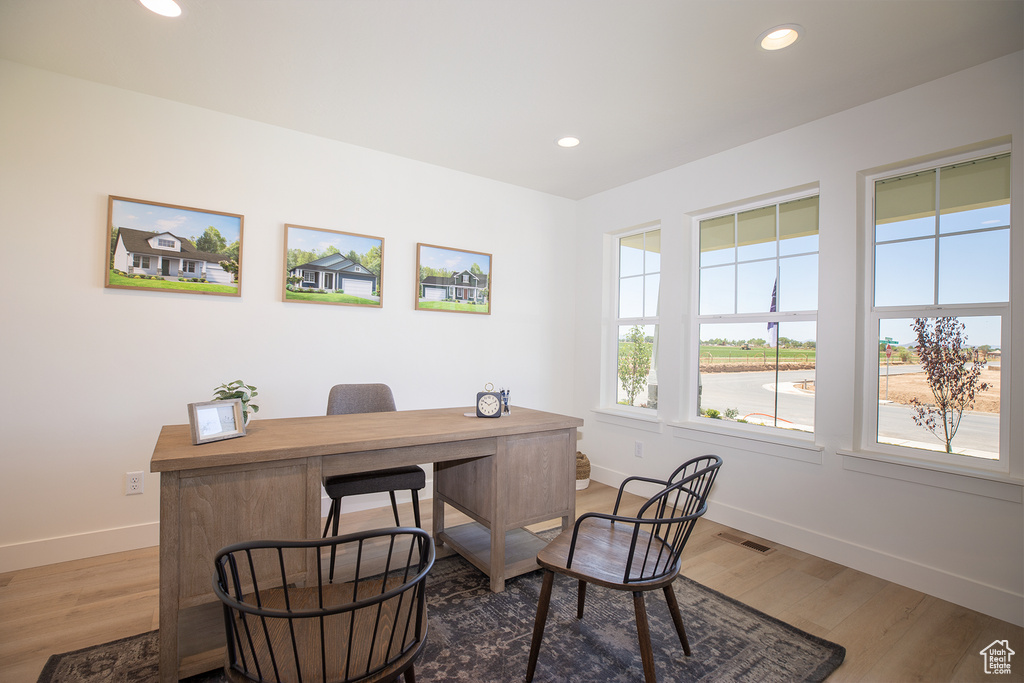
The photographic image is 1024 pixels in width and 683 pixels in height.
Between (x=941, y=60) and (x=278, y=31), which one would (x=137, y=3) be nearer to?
(x=278, y=31)

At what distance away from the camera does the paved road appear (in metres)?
2.44

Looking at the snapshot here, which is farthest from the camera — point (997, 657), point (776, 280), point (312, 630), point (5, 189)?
point (776, 280)

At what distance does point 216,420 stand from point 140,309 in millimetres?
1450

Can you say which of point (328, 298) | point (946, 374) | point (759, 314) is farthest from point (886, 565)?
point (328, 298)

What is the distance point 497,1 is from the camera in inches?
78.7

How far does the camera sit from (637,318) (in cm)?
424

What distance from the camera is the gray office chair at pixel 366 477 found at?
2.42 metres

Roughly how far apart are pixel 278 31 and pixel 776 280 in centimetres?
326

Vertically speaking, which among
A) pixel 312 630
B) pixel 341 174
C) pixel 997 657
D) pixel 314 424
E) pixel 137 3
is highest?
pixel 137 3

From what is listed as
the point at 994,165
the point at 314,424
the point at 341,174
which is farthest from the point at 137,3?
the point at 994,165

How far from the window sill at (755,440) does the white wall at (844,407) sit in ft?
0.04

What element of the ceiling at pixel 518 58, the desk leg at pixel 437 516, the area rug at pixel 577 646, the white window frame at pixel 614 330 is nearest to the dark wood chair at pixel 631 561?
the area rug at pixel 577 646

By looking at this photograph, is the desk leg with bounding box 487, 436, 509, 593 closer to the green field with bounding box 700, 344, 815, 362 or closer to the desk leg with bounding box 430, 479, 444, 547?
the desk leg with bounding box 430, 479, 444, 547

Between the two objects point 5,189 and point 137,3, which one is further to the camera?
point 5,189
